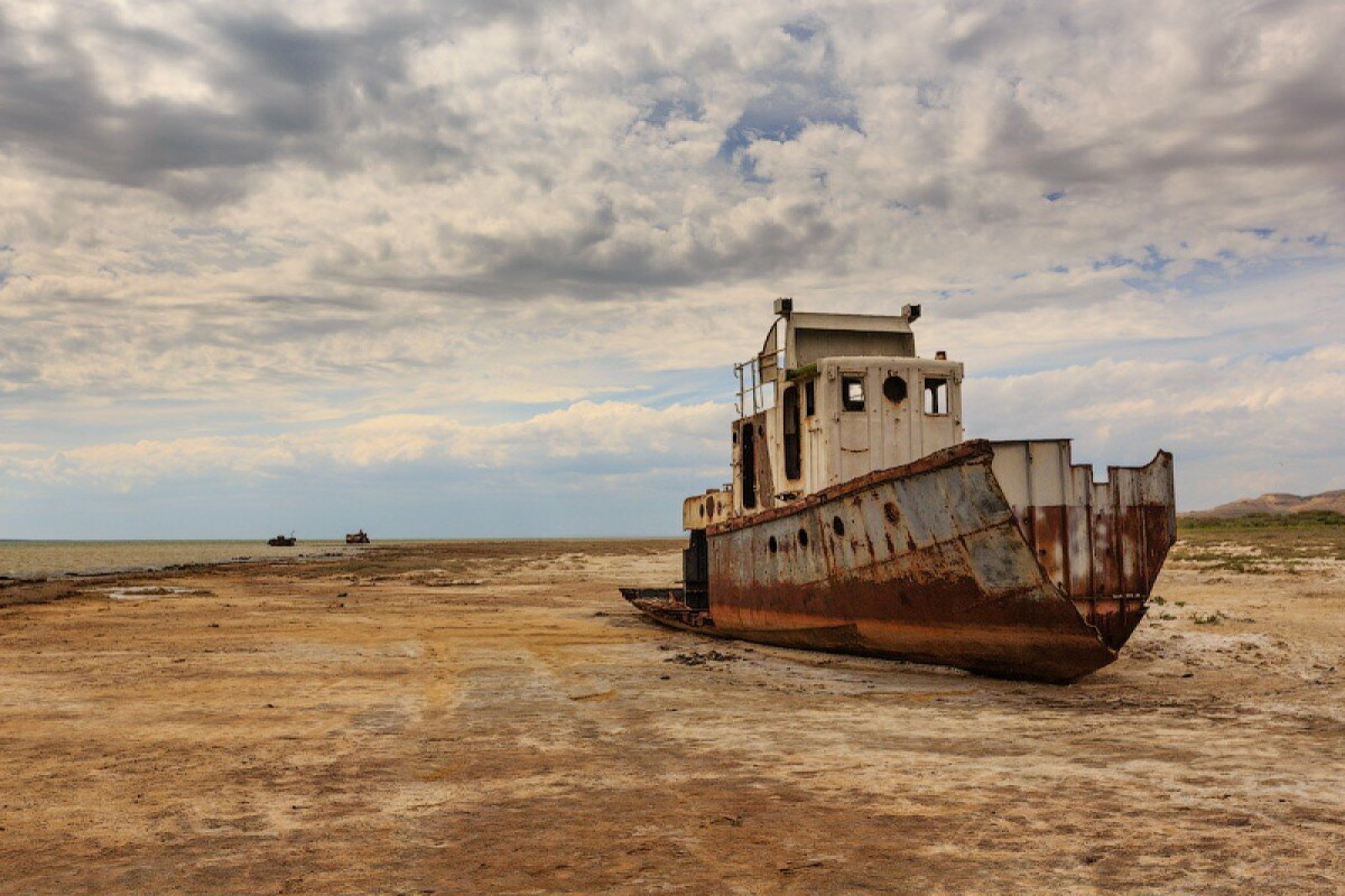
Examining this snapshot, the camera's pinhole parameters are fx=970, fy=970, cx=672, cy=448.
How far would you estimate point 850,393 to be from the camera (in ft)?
44.5

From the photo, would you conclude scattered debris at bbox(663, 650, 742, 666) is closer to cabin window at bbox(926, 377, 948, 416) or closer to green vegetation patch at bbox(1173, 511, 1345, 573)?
cabin window at bbox(926, 377, 948, 416)

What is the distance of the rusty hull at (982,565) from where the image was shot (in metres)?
9.23

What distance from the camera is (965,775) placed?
6.06 m

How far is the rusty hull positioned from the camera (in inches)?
363

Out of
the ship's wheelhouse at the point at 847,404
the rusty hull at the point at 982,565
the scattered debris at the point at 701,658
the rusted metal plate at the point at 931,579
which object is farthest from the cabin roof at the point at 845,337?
the scattered debris at the point at 701,658

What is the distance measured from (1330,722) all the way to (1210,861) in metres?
4.19

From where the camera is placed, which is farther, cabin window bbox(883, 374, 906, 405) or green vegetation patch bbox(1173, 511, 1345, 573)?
green vegetation patch bbox(1173, 511, 1345, 573)

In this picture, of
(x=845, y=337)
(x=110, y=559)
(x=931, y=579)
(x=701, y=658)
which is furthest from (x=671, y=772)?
(x=110, y=559)

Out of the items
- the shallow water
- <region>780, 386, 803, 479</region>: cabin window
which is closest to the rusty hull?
<region>780, 386, 803, 479</region>: cabin window

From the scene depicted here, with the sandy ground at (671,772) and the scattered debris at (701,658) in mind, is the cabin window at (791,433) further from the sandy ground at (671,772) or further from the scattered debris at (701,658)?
the scattered debris at (701,658)

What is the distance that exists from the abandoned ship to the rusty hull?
0.02 metres

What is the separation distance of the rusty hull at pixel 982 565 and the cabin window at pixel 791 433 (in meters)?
2.51

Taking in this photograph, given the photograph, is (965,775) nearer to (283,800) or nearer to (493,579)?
(283,800)

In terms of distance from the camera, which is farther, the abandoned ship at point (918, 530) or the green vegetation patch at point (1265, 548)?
the green vegetation patch at point (1265, 548)
